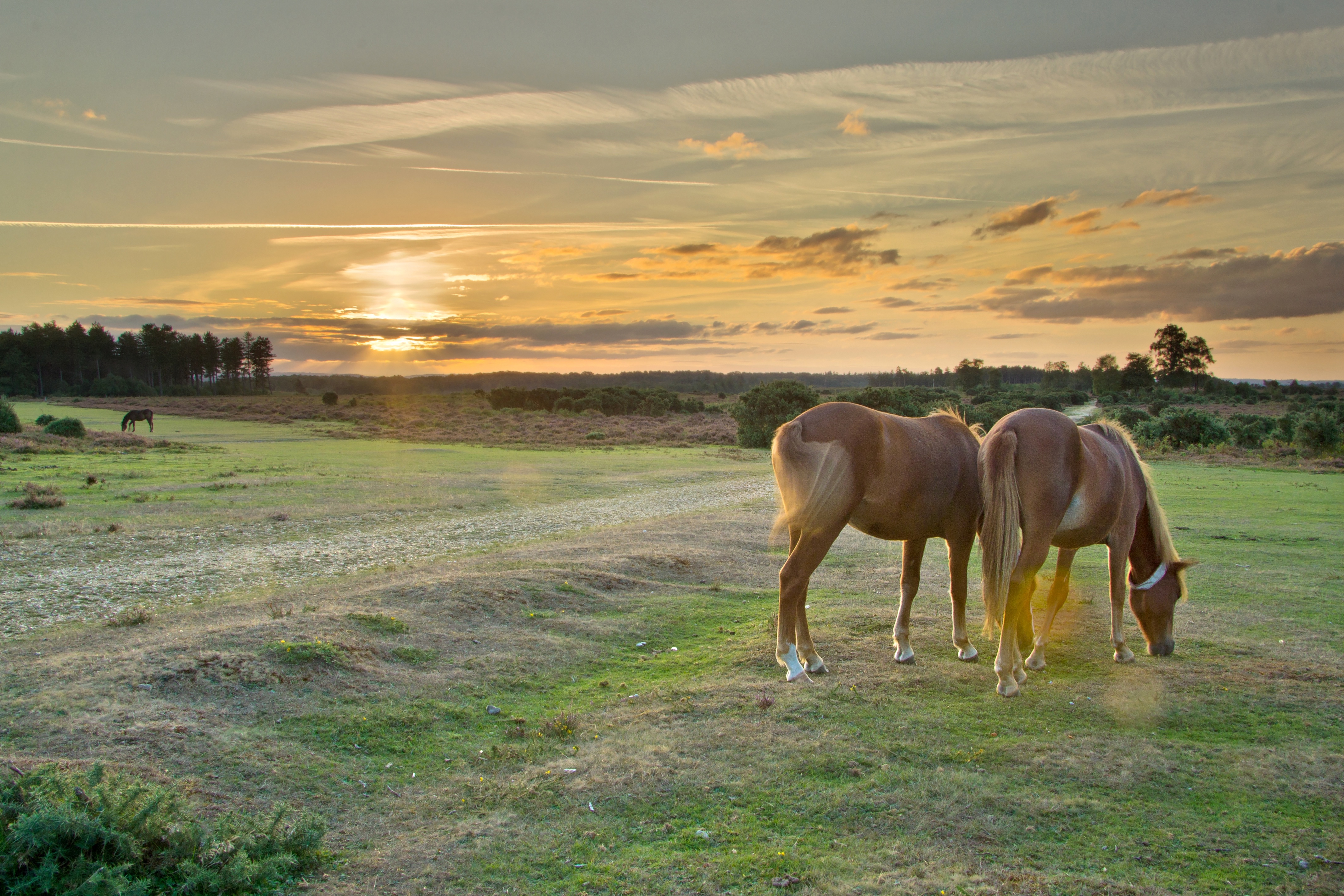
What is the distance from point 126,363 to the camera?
342 ft

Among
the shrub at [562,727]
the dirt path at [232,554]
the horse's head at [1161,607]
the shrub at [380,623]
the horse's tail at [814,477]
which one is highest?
the horse's tail at [814,477]

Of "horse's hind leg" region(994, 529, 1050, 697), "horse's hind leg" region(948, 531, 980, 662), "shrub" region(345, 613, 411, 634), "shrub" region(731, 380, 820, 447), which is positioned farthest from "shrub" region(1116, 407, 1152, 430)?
"shrub" region(345, 613, 411, 634)

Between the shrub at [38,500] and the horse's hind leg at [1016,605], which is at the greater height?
the horse's hind leg at [1016,605]

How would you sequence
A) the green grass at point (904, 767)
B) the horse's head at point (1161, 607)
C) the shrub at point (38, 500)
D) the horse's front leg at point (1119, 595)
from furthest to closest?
1. the shrub at point (38, 500)
2. the horse's head at point (1161, 607)
3. the horse's front leg at point (1119, 595)
4. the green grass at point (904, 767)

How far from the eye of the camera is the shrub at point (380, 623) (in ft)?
24.1

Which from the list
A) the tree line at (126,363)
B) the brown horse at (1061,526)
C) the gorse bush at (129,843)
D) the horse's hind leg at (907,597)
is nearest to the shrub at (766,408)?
the brown horse at (1061,526)

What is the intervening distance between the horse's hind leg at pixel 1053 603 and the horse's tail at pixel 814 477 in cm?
249

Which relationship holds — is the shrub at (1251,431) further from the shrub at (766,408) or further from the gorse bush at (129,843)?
Result: the gorse bush at (129,843)

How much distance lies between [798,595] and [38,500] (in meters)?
18.4

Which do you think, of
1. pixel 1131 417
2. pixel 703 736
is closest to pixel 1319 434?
pixel 1131 417

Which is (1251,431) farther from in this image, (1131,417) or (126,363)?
(126,363)

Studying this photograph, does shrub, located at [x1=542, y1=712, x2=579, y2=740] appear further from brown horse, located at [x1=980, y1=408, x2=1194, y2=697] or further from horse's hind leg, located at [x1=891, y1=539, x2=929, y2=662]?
brown horse, located at [x1=980, y1=408, x2=1194, y2=697]

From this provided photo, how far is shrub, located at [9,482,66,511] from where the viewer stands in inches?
→ 621

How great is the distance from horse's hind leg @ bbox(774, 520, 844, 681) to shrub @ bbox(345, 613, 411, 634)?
395 centimetres
